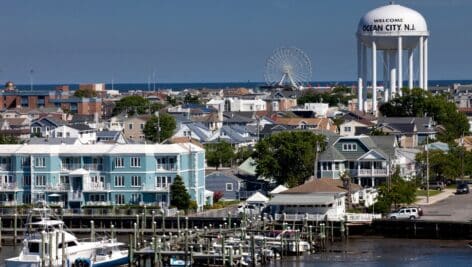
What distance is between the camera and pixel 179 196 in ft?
257

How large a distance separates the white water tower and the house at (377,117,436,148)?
17.5m

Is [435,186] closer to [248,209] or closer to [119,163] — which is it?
[248,209]

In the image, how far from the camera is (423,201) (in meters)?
83.1

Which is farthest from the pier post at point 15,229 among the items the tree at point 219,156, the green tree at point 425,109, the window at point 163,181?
the green tree at point 425,109

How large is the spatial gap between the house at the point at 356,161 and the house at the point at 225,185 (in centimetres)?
455

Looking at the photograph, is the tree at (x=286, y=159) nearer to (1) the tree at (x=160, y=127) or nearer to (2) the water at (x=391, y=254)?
(2) the water at (x=391, y=254)

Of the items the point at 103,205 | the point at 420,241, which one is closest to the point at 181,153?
the point at 103,205

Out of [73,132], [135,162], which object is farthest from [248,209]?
[73,132]

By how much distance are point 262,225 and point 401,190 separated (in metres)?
11.3

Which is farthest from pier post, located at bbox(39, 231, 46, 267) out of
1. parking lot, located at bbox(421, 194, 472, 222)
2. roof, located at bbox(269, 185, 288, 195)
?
parking lot, located at bbox(421, 194, 472, 222)

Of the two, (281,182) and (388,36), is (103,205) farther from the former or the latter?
(388,36)

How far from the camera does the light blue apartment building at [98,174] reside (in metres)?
79.8

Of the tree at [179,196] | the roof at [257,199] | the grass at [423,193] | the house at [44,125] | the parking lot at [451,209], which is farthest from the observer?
the house at [44,125]

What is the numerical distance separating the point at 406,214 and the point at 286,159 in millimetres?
12925
